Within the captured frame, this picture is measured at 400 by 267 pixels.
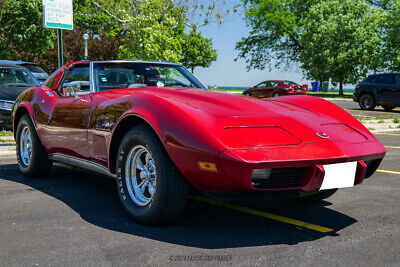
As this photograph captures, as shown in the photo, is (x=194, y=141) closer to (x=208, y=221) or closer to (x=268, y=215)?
(x=208, y=221)

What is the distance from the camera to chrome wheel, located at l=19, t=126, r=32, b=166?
548 cm

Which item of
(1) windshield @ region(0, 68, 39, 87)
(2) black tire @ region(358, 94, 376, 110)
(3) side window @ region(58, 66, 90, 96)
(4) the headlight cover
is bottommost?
(2) black tire @ region(358, 94, 376, 110)

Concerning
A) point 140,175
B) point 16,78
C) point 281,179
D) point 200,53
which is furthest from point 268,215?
point 200,53

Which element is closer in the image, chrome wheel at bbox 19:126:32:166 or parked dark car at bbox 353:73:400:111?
chrome wheel at bbox 19:126:32:166

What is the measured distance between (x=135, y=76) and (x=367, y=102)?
16308mm

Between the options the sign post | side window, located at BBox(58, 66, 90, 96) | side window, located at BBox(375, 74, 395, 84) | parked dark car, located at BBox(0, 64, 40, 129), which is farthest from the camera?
side window, located at BBox(375, 74, 395, 84)

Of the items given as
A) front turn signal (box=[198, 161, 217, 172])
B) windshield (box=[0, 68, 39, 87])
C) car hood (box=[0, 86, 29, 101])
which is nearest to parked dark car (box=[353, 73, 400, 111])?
windshield (box=[0, 68, 39, 87])

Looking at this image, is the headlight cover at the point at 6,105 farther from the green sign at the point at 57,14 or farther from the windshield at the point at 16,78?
the green sign at the point at 57,14

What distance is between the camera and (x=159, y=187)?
3242 mm

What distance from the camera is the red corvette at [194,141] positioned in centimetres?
301

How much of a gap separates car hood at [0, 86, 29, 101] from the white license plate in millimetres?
8065

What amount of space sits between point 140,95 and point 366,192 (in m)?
2.50

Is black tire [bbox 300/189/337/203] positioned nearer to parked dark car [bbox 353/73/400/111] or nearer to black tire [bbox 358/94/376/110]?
parked dark car [bbox 353/73/400/111]

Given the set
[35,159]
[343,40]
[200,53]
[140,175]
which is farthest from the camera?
[200,53]
